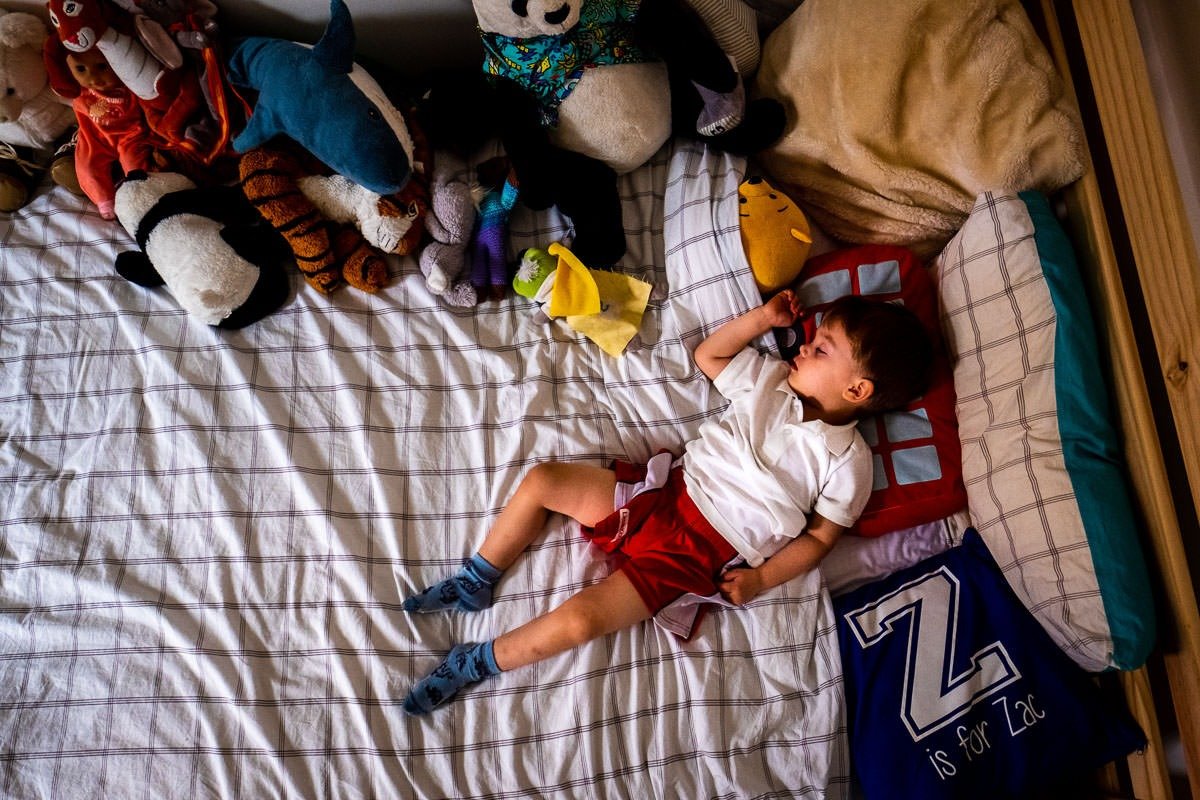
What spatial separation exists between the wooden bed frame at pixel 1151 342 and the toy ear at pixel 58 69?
5.69 feet

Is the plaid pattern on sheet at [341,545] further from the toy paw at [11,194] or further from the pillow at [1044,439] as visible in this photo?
the pillow at [1044,439]

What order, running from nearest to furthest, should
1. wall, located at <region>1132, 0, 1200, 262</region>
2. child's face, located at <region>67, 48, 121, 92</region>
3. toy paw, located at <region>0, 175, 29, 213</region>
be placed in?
wall, located at <region>1132, 0, 1200, 262</region> → child's face, located at <region>67, 48, 121, 92</region> → toy paw, located at <region>0, 175, 29, 213</region>

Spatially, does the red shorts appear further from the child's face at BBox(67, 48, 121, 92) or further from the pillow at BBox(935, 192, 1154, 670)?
the child's face at BBox(67, 48, 121, 92)

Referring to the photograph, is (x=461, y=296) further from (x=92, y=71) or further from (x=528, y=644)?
(x=92, y=71)

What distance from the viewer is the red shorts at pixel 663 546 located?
1188 millimetres

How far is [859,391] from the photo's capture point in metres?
1.21

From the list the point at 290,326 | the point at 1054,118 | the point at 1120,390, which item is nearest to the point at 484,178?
→ the point at 290,326

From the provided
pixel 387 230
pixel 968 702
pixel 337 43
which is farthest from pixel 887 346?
pixel 337 43

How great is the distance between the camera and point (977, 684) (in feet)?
3.66

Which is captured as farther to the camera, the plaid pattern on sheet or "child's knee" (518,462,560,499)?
"child's knee" (518,462,560,499)

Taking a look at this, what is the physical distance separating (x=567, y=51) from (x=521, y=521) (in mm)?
809

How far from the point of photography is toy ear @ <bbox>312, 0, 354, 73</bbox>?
1.20 metres

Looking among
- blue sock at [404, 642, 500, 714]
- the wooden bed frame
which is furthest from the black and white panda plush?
the wooden bed frame

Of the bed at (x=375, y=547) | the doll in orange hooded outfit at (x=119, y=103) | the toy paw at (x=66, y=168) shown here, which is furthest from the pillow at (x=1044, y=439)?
the toy paw at (x=66, y=168)
